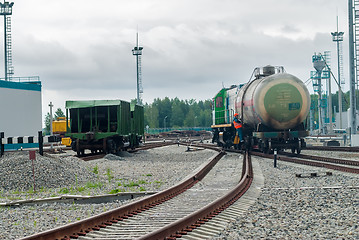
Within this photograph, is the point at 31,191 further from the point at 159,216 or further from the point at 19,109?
the point at 19,109

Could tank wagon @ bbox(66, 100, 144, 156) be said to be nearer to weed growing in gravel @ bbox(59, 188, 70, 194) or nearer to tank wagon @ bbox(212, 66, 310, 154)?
tank wagon @ bbox(212, 66, 310, 154)

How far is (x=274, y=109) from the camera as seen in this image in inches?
778

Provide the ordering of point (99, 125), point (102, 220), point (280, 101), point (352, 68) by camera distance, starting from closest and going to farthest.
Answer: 1. point (102, 220)
2. point (280, 101)
3. point (99, 125)
4. point (352, 68)

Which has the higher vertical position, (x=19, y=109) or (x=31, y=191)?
(x=19, y=109)

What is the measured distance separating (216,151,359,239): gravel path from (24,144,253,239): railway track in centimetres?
50

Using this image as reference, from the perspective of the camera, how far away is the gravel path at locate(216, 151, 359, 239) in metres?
5.65

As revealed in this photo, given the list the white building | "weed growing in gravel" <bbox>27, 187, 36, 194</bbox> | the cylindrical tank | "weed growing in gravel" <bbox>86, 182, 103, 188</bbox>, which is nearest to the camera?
"weed growing in gravel" <bbox>27, 187, 36, 194</bbox>

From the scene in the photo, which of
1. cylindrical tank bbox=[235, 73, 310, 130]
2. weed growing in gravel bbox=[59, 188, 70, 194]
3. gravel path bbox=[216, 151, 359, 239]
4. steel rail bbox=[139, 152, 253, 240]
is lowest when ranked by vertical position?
weed growing in gravel bbox=[59, 188, 70, 194]

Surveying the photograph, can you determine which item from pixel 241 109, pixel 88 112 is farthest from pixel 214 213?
pixel 88 112

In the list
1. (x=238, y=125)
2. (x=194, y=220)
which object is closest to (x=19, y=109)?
(x=238, y=125)

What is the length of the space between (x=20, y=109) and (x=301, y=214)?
2936cm

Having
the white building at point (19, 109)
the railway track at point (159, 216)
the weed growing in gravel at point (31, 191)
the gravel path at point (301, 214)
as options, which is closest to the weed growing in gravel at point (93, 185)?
the weed growing in gravel at point (31, 191)

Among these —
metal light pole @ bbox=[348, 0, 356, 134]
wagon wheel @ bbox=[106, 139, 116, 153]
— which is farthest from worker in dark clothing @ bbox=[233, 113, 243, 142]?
metal light pole @ bbox=[348, 0, 356, 134]

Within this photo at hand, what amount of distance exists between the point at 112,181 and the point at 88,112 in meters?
11.6
